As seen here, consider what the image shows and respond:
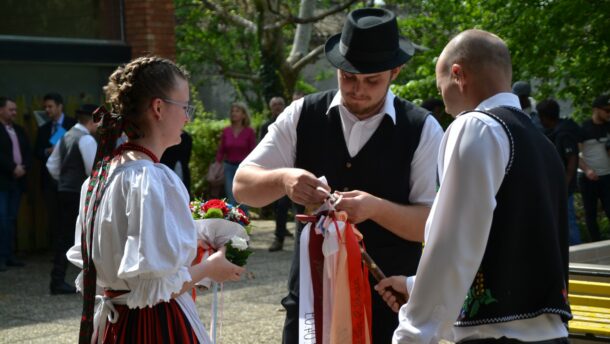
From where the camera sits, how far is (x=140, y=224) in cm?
330

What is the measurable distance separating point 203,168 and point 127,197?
14186mm

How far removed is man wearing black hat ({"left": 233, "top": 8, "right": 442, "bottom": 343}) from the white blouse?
66 cm

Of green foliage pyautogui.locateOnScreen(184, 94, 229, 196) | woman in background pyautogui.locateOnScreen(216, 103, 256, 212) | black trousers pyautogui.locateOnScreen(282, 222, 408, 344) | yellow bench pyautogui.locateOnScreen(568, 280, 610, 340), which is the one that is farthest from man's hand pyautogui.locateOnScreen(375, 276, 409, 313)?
green foliage pyautogui.locateOnScreen(184, 94, 229, 196)

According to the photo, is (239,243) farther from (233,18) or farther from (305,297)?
(233,18)

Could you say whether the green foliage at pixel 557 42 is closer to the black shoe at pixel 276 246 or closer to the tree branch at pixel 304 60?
the black shoe at pixel 276 246

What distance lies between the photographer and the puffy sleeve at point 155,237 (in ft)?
10.8

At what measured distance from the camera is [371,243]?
409 centimetres

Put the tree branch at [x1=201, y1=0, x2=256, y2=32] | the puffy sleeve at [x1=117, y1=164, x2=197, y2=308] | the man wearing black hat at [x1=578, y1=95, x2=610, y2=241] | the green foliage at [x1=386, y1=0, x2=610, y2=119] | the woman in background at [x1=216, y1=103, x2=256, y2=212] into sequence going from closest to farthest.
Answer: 1. the puffy sleeve at [x1=117, y1=164, x2=197, y2=308]
2. the man wearing black hat at [x1=578, y1=95, x2=610, y2=241]
3. the green foliage at [x1=386, y1=0, x2=610, y2=119]
4. the woman in background at [x1=216, y1=103, x2=256, y2=212]
5. the tree branch at [x1=201, y1=0, x2=256, y2=32]

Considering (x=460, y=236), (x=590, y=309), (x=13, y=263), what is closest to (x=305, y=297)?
(x=460, y=236)

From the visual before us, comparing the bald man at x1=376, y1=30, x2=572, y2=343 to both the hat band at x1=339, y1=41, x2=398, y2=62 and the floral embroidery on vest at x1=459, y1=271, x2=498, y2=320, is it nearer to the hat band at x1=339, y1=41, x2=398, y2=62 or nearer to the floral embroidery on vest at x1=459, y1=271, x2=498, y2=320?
the floral embroidery on vest at x1=459, y1=271, x2=498, y2=320

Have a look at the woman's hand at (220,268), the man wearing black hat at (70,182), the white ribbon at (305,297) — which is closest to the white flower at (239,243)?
the woman's hand at (220,268)

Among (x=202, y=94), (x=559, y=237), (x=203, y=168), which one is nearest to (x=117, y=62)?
(x=203, y=168)

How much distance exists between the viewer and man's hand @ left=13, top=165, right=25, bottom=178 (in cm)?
1180

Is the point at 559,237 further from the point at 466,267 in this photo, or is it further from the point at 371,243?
the point at 371,243
